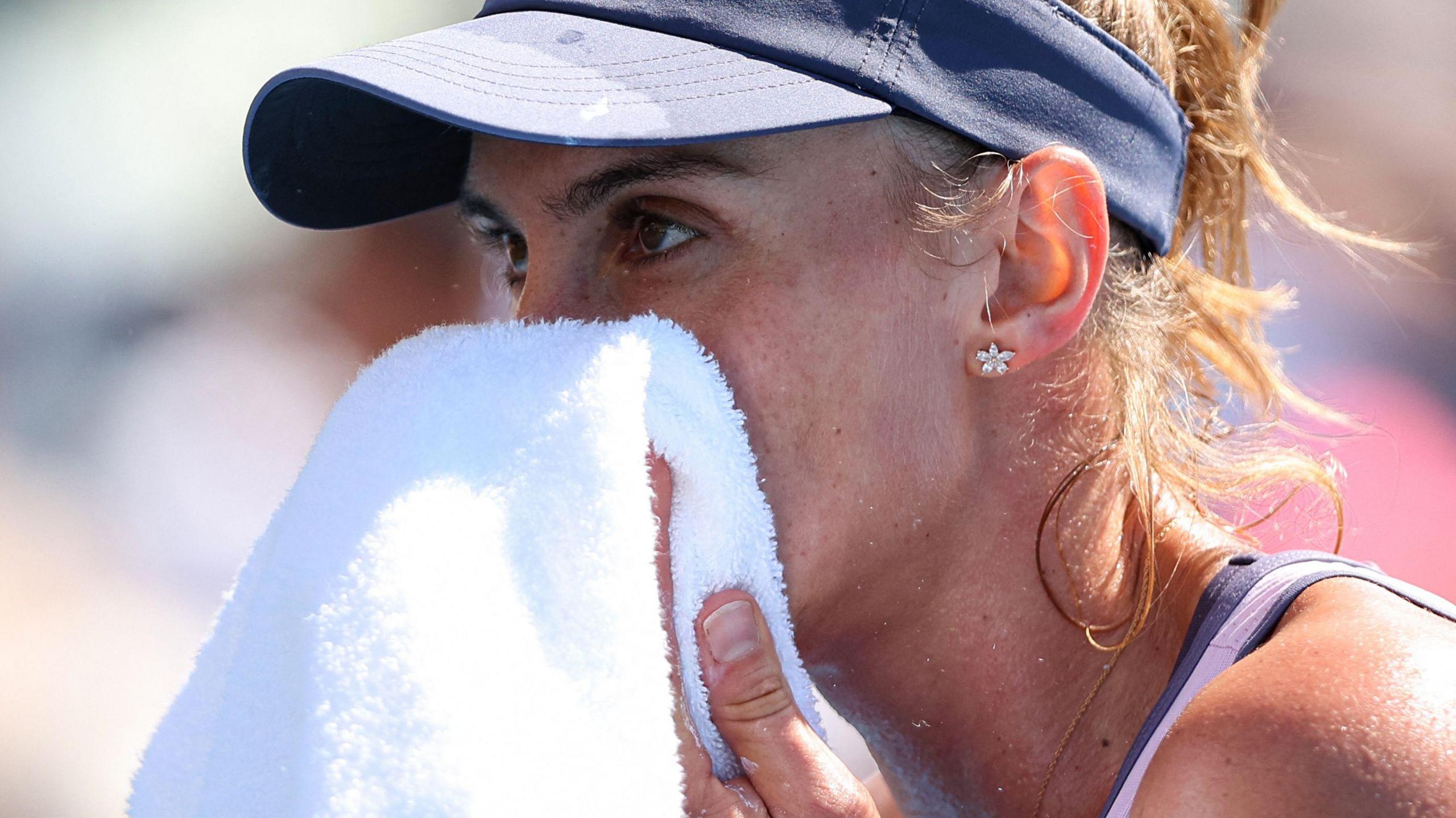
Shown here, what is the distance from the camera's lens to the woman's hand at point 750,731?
1328mm

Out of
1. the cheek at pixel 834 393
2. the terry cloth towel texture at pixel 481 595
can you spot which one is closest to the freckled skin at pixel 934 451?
the cheek at pixel 834 393

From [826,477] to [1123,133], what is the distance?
0.68 meters

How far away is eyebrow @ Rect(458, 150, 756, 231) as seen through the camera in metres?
1.45

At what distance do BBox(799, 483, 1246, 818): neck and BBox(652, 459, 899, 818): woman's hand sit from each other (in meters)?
0.32

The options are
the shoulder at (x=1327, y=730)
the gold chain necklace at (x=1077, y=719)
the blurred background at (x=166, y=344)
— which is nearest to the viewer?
the shoulder at (x=1327, y=730)

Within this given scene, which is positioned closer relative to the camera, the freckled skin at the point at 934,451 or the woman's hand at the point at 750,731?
the woman's hand at the point at 750,731

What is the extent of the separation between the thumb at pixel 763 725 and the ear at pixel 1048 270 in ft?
1.65

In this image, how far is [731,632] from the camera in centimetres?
138

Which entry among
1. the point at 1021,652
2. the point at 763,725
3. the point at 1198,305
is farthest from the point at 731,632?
the point at 1198,305

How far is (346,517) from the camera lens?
1.21m

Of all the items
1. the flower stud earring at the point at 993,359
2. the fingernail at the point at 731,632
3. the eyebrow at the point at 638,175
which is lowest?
the fingernail at the point at 731,632

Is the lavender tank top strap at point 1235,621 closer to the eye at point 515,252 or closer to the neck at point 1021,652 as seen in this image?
the neck at point 1021,652

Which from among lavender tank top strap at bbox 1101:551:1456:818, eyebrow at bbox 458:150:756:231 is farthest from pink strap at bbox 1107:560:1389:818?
eyebrow at bbox 458:150:756:231

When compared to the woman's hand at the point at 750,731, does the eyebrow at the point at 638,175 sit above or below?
above
